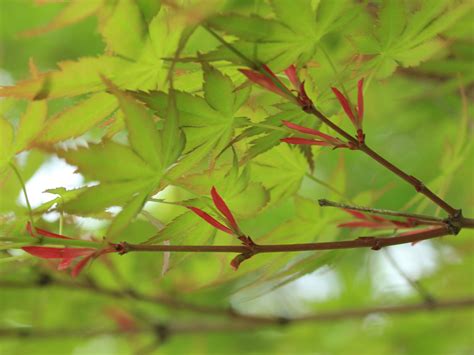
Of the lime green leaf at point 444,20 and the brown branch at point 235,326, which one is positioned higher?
the lime green leaf at point 444,20

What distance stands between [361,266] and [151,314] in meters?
0.43

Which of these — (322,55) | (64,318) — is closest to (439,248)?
(64,318)

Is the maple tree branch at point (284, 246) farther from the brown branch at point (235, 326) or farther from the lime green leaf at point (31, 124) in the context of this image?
the brown branch at point (235, 326)

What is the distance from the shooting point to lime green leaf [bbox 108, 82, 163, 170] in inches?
15.1

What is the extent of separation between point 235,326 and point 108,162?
0.73m

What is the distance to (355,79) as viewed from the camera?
1.52 feet

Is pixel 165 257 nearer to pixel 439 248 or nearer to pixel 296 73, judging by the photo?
pixel 296 73

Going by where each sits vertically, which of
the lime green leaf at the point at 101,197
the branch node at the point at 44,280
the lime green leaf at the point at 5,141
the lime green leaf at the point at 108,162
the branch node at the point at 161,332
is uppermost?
the branch node at the point at 44,280

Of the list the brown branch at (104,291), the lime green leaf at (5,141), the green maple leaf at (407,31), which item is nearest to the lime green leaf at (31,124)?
the lime green leaf at (5,141)

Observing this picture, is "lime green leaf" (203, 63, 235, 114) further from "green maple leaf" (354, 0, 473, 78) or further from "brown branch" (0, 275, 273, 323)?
"brown branch" (0, 275, 273, 323)

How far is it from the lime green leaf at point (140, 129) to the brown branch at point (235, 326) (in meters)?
0.64

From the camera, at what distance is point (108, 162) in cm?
39

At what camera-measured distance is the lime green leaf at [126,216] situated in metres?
0.39

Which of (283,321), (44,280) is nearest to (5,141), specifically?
(44,280)
